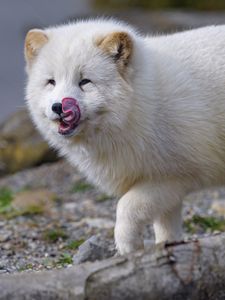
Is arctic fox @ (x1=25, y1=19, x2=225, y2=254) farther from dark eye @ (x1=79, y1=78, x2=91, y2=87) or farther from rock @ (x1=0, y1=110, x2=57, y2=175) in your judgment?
rock @ (x1=0, y1=110, x2=57, y2=175)

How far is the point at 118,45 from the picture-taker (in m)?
5.16

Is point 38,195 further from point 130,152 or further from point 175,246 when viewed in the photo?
point 175,246

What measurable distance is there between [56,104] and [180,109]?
33.1 inches

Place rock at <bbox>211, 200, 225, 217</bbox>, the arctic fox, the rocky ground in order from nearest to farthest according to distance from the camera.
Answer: the arctic fox
the rocky ground
rock at <bbox>211, 200, 225, 217</bbox>

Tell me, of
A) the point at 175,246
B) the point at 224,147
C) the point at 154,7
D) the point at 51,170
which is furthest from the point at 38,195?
the point at 154,7

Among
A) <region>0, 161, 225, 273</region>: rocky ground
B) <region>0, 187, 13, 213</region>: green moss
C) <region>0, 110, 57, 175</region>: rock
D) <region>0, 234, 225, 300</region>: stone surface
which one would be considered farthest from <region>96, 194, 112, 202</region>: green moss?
<region>0, 234, 225, 300</region>: stone surface

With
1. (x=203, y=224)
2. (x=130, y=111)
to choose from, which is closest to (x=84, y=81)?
(x=130, y=111)

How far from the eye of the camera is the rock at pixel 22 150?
9797mm

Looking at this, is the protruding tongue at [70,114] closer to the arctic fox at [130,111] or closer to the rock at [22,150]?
the arctic fox at [130,111]

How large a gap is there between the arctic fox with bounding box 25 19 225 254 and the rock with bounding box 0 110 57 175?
14.1 feet

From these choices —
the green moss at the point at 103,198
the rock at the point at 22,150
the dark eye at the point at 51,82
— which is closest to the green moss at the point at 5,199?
the green moss at the point at 103,198

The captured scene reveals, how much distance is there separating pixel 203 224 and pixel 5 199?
2030 mm

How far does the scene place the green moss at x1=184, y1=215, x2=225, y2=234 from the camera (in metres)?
7.04

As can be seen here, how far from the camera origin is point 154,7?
59.2 feet
